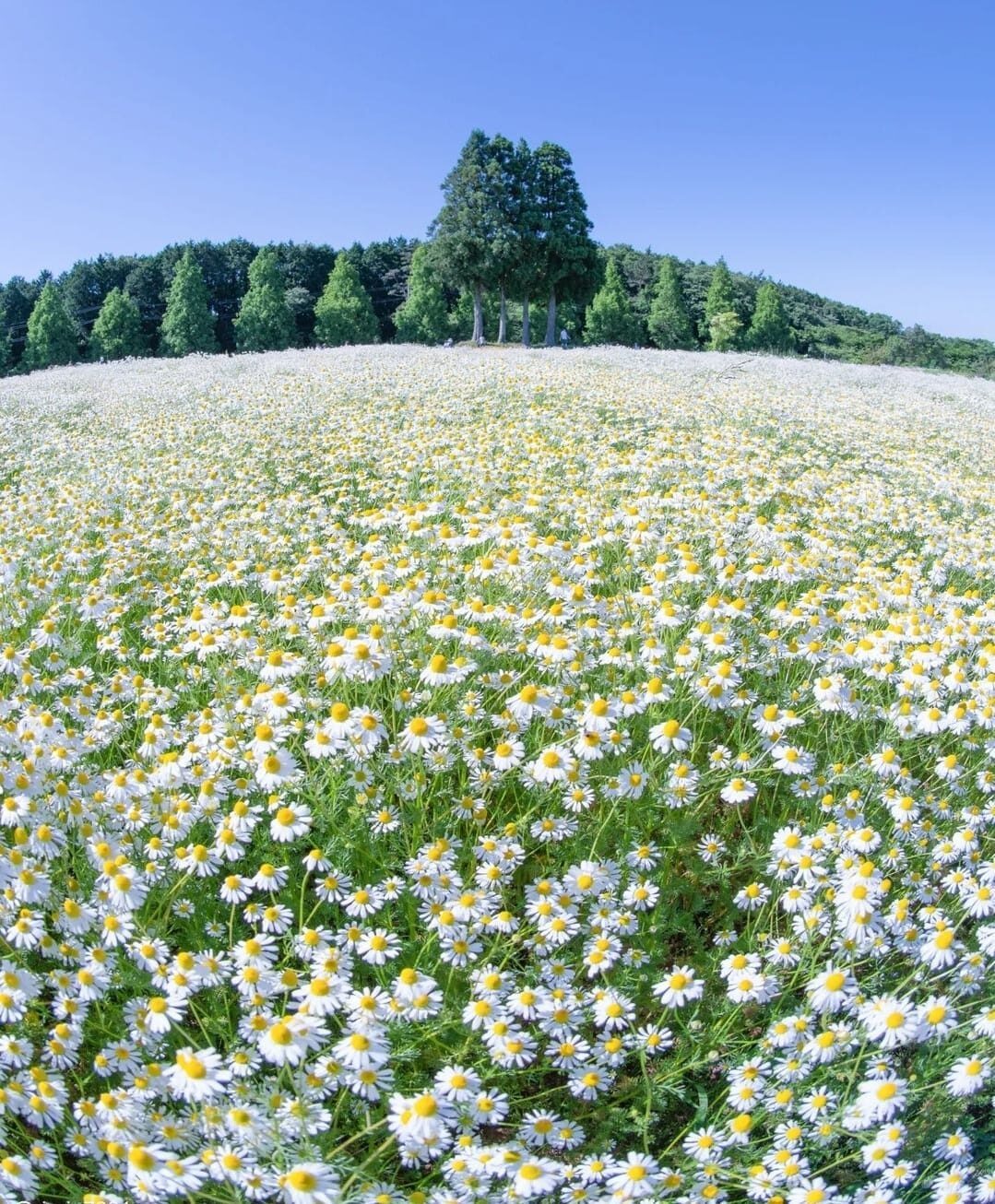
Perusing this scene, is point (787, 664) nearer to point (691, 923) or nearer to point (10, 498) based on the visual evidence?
point (691, 923)

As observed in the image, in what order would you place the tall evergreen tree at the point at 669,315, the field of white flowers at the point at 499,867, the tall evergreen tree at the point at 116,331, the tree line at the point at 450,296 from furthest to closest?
1. the tall evergreen tree at the point at 669,315
2. the tall evergreen tree at the point at 116,331
3. the tree line at the point at 450,296
4. the field of white flowers at the point at 499,867

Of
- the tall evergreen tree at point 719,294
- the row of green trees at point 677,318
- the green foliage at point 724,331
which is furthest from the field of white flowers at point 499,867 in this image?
the tall evergreen tree at point 719,294

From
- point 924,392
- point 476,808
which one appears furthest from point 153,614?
point 924,392

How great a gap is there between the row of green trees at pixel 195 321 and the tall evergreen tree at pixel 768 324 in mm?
28106

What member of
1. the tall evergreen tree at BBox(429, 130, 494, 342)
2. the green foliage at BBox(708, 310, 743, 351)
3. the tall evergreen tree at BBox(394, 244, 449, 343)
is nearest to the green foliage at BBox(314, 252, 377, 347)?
the tall evergreen tree at BBox(394, 244, 449, 343)

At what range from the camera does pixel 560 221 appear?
126 ft

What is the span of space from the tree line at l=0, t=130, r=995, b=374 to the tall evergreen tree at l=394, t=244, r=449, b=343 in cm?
8

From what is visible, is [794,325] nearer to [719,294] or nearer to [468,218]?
[719,294]

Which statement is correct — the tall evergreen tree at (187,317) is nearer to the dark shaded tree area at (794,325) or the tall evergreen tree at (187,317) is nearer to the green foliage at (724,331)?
the dark shaded tree area at (794,325)

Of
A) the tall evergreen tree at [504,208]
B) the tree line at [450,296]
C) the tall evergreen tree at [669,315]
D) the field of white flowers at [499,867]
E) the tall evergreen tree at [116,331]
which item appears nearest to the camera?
the field of white flowers at [499,867]

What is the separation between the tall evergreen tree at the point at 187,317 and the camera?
4381cm

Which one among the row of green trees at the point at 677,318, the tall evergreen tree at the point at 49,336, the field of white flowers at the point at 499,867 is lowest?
the field of white flowers at the point at 499,867

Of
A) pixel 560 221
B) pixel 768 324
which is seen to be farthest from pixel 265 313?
pixel 768 324

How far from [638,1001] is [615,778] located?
0.79 meters
